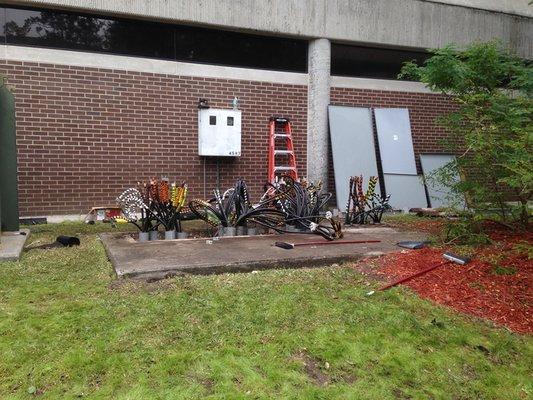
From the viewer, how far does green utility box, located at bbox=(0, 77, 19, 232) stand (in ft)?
21.5

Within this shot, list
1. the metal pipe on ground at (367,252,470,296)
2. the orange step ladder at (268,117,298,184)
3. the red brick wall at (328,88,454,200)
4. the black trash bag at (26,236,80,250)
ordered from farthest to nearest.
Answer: the red brick wall at (328,88,454,200) < the orange step ladder at (268,117,298,184) < the black trash bag at (26,236,80,250) < the metal pipe on ground at (367,252,470,296)

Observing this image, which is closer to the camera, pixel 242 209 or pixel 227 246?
pixel 227 246

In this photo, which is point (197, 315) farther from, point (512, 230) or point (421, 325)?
point (512, 230)

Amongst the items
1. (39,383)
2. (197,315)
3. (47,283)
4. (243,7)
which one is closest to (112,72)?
(243,7)

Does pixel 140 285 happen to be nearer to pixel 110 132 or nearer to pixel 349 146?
pixel 110 132

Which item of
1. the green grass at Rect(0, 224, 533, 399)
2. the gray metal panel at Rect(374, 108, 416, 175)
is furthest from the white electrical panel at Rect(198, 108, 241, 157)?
the green grass at Rect(0, 224, 533, 399)

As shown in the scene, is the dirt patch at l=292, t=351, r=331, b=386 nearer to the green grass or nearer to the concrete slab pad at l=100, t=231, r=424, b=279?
the green grass

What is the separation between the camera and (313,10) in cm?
998

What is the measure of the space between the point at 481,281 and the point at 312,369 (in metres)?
2.37

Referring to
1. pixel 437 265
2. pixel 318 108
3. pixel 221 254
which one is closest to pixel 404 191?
pixel 318 108

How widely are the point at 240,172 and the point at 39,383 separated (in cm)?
725

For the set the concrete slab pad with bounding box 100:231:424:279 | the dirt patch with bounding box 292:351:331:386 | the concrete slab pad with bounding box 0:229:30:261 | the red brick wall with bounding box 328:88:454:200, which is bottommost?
the dirt patch with bounding box 292:351:331:386

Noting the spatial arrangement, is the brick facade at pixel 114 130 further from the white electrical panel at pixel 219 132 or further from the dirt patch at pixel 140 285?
the dirt patch at pixel 140 285

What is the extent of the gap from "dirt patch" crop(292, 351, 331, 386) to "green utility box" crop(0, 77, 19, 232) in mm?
5206
